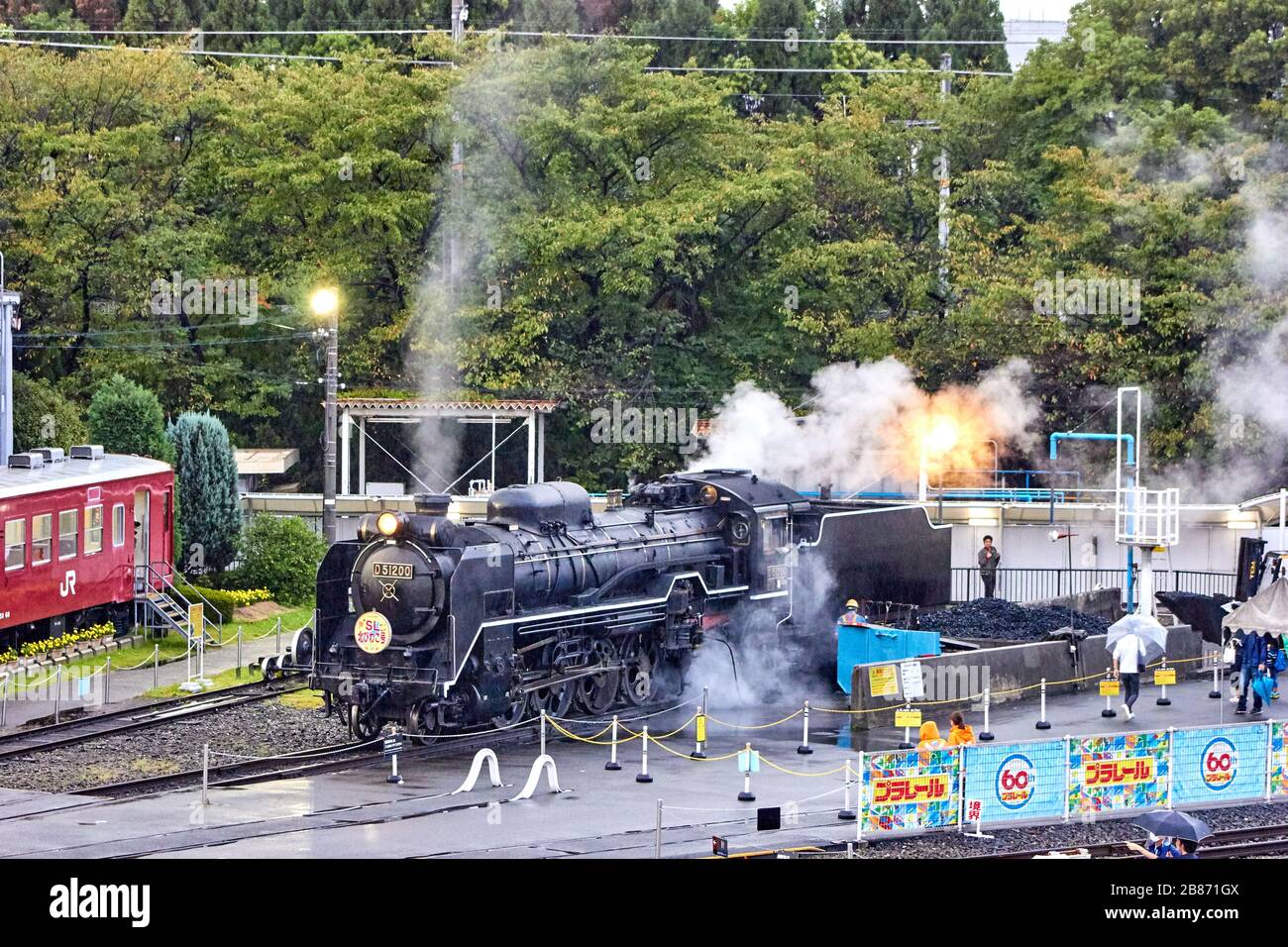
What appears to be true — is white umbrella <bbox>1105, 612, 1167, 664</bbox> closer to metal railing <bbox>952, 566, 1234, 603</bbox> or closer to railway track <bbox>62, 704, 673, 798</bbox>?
railway track <bbox>62, 704, 673, 798</bbox>

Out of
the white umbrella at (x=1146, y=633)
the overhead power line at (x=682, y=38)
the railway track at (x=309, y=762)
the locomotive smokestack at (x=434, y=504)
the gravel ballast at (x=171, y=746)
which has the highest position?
the overhead power line at (x=682, y=38)

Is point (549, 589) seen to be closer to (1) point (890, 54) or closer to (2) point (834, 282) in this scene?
(2) point (834, 282)

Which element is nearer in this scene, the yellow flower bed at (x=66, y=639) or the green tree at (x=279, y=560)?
the yellow flower bed at (x=66, y=639)

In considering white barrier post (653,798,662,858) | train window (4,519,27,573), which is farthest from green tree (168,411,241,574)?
white barrier post (653,798,662,858)

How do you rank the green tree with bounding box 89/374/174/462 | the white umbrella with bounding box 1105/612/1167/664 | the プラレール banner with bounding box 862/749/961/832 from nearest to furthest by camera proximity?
the プラレール banner with bounding box 862/749/961/832, the white umbrella with bounding box 1105/612/1167/664, the green tree with bounding box 89/374/174/462

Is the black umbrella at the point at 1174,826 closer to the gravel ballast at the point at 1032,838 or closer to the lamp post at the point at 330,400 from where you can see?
the gravel ballast at the point at 1032,838

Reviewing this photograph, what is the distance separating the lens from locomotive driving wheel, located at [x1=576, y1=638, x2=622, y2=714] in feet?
76.6

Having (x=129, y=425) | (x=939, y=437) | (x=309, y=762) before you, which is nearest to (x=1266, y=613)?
(x=309, y=762)

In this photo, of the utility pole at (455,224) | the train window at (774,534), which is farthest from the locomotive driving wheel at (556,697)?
the utility pole at (455,224)

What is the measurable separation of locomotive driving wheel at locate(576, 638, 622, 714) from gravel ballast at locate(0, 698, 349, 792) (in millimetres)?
3212

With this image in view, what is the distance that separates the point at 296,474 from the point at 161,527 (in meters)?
17.1

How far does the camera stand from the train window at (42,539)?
2695 centimetres

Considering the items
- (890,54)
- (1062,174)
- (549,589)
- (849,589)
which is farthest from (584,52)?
(549,589)

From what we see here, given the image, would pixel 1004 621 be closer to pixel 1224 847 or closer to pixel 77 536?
pixel 1224 847
